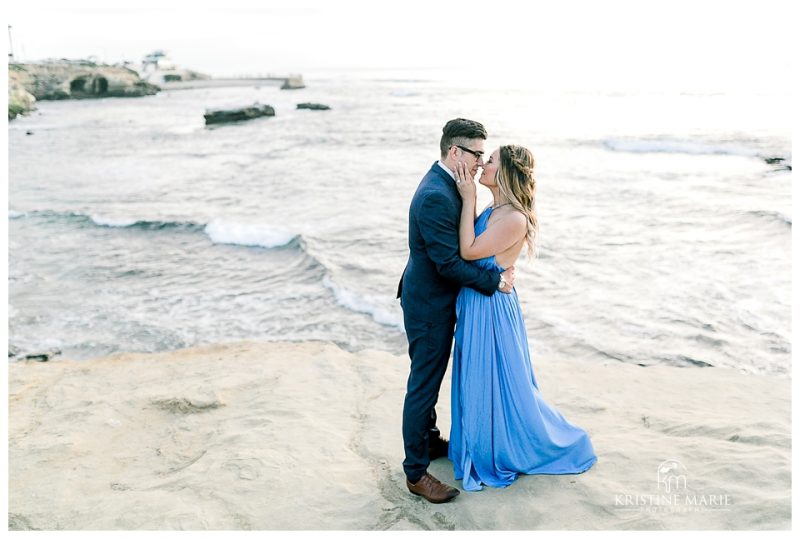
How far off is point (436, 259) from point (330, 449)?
1768 millimetres

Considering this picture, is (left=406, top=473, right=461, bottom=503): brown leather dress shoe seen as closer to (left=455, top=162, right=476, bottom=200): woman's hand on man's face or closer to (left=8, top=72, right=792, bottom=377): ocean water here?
(left=455, top=162, right=476, bottom=200): woman's hand on man's face

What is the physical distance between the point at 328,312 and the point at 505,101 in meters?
50.1

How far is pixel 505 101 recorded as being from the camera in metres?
55.2

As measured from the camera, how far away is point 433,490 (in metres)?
3.66

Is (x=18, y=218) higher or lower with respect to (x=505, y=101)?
lower

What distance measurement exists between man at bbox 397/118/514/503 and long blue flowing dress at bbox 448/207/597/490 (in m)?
0.11

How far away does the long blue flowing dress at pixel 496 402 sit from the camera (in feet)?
12.1

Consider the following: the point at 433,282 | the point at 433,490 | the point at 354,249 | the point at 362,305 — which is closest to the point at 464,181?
the point at 433,282

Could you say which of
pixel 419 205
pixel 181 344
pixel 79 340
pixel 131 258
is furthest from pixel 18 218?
pixel 419 205

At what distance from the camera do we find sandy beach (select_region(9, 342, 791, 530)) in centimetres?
354

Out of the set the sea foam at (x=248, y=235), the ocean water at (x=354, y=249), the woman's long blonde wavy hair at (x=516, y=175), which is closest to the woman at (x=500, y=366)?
the woman's long blonde wavy hair at (x=516, y=175)

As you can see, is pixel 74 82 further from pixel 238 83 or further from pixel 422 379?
pixel 422 379

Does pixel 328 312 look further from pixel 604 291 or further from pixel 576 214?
pixel 576 214

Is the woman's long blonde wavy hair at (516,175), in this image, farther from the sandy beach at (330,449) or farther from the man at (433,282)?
the sandy beach at (330,449)
